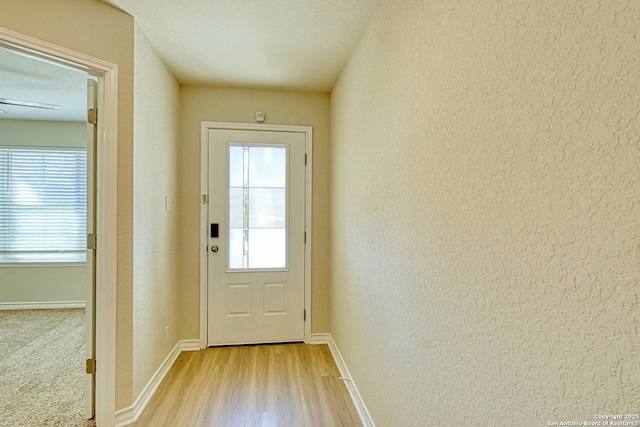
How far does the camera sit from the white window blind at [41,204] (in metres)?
3.67

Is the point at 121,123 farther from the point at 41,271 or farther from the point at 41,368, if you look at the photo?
the point at 41,271

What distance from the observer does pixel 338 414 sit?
6.19 feet

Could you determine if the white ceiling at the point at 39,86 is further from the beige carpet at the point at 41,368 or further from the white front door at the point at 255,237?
the beige carpet at the point at 41,368

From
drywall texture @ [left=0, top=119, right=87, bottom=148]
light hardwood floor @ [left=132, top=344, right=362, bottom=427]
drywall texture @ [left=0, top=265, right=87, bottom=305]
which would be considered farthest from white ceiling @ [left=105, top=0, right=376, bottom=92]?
drywall texture @ [left=0, top=265, right=87, bottom=305]

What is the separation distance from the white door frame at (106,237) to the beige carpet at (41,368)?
24 cm

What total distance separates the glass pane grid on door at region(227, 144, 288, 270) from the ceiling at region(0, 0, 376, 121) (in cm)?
66

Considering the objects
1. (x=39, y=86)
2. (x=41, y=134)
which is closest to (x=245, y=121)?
(x=39, y=86)

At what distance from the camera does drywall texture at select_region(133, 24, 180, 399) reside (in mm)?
1876

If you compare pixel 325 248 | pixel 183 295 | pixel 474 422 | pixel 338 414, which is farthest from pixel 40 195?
pixel 474 422

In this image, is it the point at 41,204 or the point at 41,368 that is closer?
the point at 41,368

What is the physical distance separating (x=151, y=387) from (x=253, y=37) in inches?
100

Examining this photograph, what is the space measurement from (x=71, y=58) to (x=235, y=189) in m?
1.46

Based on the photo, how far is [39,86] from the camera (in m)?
A: 2.78

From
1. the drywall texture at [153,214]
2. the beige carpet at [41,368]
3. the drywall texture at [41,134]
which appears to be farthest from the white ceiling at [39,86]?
the beige carpet at [41,368]
